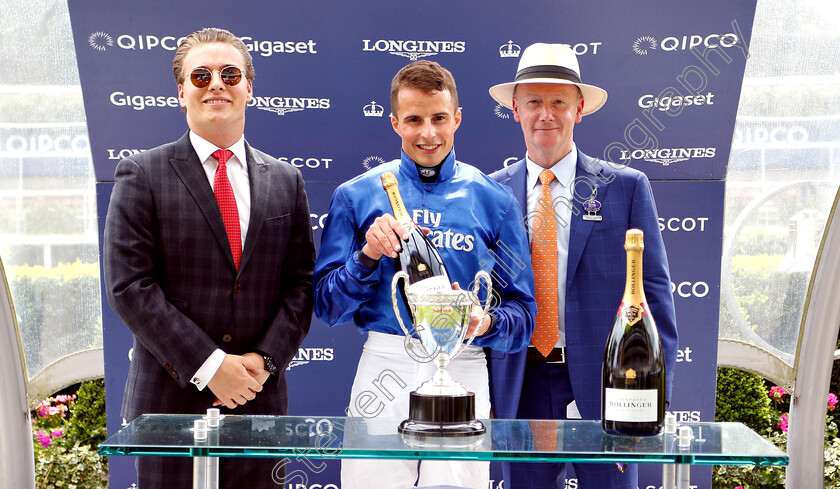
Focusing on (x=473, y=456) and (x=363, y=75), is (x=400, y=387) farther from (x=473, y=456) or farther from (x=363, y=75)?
(x=363, y=75)

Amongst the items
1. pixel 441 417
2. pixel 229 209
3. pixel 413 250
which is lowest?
pixel 441 417

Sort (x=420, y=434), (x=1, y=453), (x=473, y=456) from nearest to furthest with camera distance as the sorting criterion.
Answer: (x=473, y=456) < (x=420, y=434) < (x=1, y=453)

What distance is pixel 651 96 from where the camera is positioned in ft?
14.4

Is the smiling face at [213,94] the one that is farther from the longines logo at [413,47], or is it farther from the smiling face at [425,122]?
the longines logo at [413,47]

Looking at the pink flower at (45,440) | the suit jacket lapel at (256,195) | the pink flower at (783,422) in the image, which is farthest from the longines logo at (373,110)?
the pink flower at (783,422)

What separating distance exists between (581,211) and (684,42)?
1.43 metres

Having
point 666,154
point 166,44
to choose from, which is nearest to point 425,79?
point 166,44

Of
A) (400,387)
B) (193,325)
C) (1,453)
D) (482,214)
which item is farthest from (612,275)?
(1,453)

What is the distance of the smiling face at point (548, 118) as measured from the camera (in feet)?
11.3

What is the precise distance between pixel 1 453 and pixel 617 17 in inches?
147

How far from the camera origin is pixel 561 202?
136 inches

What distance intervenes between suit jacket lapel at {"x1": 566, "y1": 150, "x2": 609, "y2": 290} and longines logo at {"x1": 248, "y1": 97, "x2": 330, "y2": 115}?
149cm

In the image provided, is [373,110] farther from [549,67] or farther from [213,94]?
[213,94]

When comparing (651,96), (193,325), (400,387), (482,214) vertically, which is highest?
(651,96)
